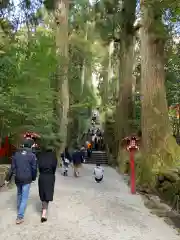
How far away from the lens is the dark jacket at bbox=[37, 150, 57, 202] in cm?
711

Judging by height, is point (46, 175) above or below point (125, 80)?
below

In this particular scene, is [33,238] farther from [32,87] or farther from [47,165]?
[32,87]

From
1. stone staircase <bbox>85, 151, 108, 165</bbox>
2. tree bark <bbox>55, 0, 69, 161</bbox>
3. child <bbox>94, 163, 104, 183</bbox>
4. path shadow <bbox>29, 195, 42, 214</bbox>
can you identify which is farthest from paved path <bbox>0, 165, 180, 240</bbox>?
stone staircase <bbox>85, 151, 108, 165</bbox>

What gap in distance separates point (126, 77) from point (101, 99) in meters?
12.1

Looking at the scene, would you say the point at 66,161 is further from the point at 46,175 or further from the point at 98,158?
the point at 98,158

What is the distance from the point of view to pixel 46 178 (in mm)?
7148

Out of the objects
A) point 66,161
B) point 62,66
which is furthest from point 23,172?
point 62,66

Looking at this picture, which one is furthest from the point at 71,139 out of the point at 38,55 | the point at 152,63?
the point at 152,63

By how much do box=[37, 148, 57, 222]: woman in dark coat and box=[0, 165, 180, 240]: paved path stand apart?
411mm

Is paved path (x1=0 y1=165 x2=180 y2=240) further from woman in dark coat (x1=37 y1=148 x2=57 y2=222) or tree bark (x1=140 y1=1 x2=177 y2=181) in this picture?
tree bark (x1=140 y1=1 x2=177 y2=181)

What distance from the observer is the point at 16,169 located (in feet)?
23.1

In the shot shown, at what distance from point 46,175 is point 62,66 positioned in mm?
13153

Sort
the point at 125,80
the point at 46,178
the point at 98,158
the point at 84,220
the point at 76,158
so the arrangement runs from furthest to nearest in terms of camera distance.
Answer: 1. the point at 98,158
2. the point at 125,80
3. the point at 76,158
4. the point at 84,220
5. the point at 46,178

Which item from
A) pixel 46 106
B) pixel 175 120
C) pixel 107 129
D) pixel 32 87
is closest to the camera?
pixel 32 87
